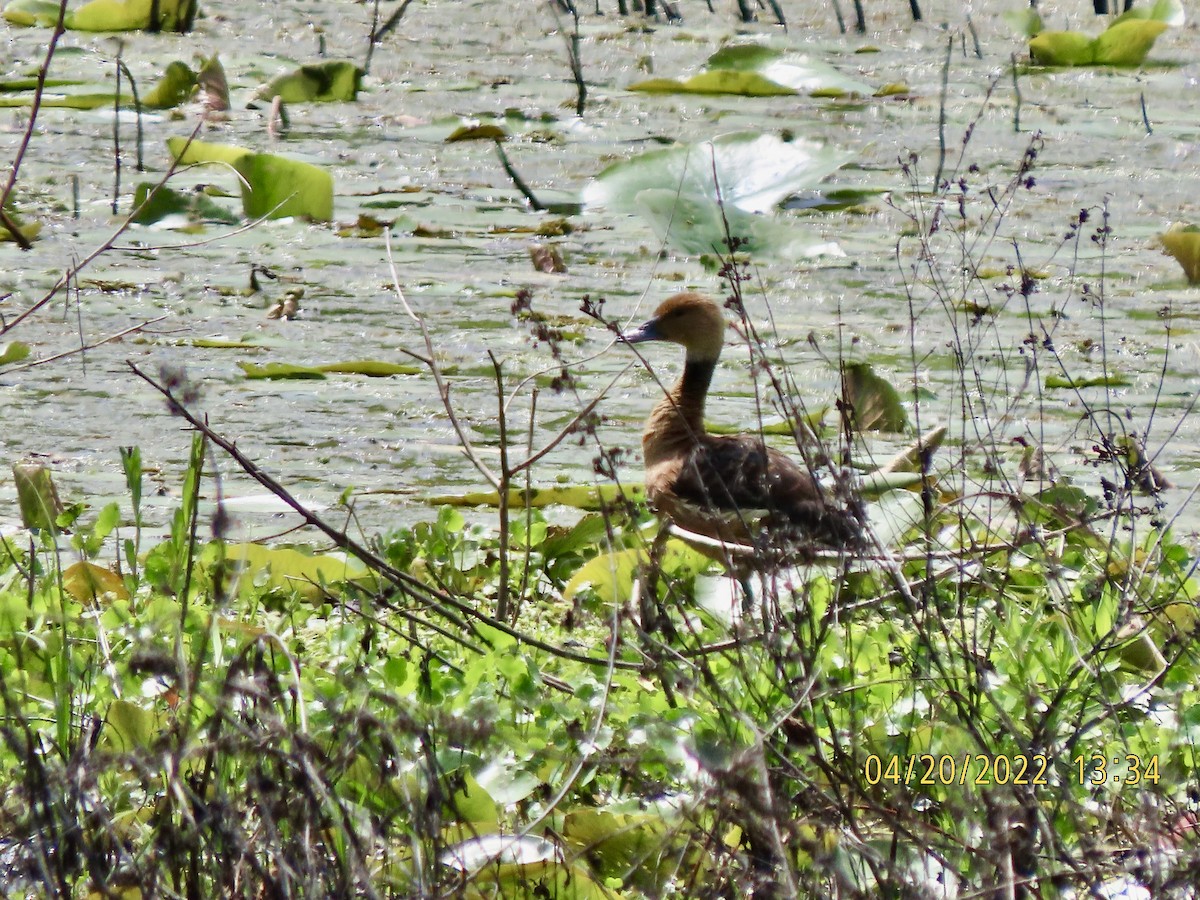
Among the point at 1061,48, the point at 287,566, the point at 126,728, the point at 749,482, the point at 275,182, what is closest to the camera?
the point at 126,728

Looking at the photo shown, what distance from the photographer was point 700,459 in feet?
12.2

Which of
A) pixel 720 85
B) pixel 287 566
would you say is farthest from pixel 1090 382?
pixel 720 85

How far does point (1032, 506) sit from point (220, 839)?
1.83 meters

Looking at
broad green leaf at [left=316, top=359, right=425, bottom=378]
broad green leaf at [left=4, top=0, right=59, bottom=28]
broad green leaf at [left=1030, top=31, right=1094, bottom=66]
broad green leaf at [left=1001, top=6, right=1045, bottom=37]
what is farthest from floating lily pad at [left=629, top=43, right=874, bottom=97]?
broad green leaf at [left=316, top=359, right=425, bottom=378]

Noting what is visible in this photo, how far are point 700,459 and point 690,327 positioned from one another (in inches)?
43.8

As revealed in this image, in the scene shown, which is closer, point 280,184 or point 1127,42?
point 280,184

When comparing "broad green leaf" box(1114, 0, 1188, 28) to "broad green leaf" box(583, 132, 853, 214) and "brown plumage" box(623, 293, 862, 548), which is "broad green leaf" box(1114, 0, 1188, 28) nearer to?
"broad green leaf" box(583, 132, 853, 214)

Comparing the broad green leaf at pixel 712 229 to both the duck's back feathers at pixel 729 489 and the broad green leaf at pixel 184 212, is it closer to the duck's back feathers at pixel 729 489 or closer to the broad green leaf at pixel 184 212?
the duck's back feathers at pixel 729 489

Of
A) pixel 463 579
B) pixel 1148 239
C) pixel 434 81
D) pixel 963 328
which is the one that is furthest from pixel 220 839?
pixel 434 81

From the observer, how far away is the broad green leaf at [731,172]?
577 cm

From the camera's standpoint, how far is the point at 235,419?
14.7 feet
